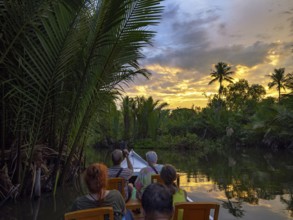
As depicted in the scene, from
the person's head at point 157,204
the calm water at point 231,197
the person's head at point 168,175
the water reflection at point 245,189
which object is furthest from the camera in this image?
the water reflection at point 245,189

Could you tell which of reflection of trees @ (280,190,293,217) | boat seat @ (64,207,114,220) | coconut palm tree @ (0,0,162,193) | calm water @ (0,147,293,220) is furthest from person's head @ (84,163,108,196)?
reflection of trees @ (280,190,293,217)

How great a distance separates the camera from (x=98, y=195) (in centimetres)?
315

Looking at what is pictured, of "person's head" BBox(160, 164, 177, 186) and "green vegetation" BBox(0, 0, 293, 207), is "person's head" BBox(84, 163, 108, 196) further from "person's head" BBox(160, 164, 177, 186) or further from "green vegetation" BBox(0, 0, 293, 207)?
"green vegetation" BBox(0, 0, 293, 207)

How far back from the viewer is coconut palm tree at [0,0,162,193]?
679 centimetres

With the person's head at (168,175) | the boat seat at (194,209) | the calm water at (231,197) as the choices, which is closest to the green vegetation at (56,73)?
the calm water at (231,197)

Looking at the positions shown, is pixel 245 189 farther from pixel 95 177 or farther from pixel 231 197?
pixel 95 177

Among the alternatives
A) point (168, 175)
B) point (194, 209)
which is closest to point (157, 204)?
point (194, 209)

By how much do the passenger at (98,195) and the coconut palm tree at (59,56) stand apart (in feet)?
13.0

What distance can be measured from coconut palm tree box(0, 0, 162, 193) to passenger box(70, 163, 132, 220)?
396 cm

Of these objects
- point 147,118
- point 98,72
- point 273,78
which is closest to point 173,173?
point 98,72

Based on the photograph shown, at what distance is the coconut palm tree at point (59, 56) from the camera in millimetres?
6793

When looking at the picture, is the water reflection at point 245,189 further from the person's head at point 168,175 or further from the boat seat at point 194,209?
the boat seat at point 194,209

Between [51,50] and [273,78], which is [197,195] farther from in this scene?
[273,78]

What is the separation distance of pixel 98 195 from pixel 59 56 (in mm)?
4596
